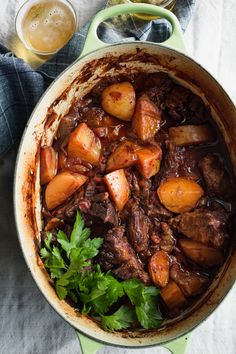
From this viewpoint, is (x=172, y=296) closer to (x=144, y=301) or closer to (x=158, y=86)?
(x=144, y=301)

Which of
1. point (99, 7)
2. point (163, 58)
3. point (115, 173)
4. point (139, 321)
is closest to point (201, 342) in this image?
point (139, 321)

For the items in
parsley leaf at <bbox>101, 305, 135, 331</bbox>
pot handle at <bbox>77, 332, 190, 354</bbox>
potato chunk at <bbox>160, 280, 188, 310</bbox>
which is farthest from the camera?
potato chunk at <bbox>160, 280, 188, 310</bbox>

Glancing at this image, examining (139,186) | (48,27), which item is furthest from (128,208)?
(48,27)

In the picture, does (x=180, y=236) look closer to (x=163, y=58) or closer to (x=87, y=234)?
(x=87, y=234)

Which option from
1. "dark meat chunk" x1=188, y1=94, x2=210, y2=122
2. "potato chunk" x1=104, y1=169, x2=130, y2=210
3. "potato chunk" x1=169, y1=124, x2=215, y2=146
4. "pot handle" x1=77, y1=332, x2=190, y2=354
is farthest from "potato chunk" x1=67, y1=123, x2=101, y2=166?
"pot handle" x1=77, y1=332, x2=190, y2=354

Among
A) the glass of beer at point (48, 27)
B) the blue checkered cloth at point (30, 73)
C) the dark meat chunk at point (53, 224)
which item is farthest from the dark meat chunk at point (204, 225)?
the glass of beer at point (48, 27)

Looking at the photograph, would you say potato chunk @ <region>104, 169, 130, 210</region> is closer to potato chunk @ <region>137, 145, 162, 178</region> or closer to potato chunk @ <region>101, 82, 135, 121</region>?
potato chunk @ <region>137, 145, 162, 178</region>

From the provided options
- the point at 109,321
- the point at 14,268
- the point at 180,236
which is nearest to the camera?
the point at 109,321
